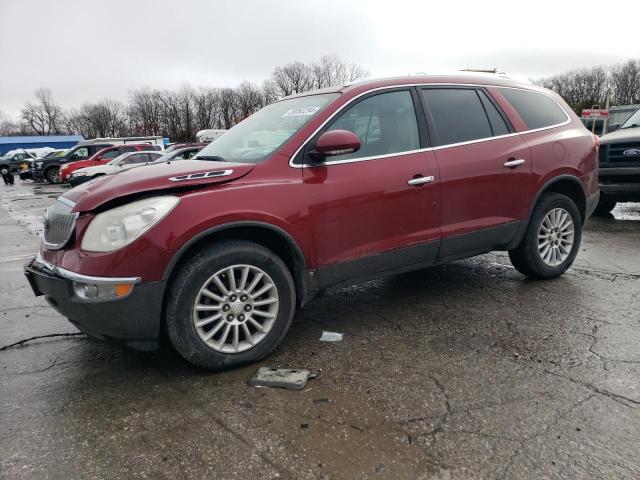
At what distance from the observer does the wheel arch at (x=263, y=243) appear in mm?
2789

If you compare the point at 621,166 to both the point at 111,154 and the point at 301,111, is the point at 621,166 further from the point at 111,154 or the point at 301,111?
the point at 111,154

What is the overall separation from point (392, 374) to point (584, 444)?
106cm

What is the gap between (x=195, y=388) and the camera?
110 inches

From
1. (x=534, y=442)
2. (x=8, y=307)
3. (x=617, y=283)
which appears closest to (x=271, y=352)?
(x=534, y=442)

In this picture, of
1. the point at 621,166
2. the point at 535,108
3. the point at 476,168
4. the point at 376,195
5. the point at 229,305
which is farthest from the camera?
the point at 621,166

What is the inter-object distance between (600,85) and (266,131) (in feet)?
305

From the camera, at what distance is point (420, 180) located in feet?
11.6

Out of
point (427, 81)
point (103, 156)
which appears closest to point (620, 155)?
point (427, 81)

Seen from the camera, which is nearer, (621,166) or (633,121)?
(621,166)

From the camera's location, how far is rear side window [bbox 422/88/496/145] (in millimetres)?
3799

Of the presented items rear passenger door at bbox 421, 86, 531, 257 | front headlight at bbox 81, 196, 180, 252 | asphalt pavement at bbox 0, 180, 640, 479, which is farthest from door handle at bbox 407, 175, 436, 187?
front headlight at bbox 81, 196, 180, 252

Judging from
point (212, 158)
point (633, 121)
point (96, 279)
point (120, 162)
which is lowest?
point (96, 279)

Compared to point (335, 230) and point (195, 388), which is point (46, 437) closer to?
point (195, 388)

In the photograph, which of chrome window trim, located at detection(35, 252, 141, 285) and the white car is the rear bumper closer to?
chrome window trim, located at detection(35, 252, 141, 285)
